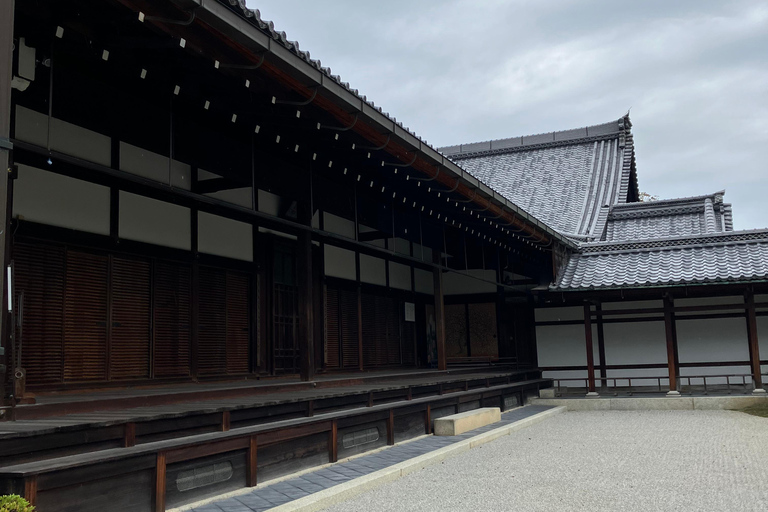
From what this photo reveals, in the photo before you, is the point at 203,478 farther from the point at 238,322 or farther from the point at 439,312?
the point at 439,312

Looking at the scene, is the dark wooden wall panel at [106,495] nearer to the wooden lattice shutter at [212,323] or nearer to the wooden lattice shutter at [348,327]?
the wooden lattice shutter at [212,323]

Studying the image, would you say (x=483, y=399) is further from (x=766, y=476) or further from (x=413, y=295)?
(x=766, y=476)

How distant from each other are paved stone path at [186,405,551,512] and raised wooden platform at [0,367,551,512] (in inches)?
6.2

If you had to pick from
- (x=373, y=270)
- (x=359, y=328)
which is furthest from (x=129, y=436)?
(x=373, y=270)

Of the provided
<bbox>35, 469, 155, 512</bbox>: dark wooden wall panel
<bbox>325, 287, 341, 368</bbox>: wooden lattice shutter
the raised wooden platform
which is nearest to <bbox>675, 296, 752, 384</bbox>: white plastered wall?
<bbox>325, 287, 341, 368</bbox>: wooden lattice shutter

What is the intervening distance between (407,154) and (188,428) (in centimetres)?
366

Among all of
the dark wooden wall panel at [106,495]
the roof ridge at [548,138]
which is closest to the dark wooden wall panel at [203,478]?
the dark wooden wall panel at [106,495]

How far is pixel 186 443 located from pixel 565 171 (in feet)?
62.3

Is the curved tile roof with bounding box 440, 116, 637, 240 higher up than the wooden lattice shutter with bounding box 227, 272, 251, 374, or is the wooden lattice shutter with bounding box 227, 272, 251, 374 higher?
the curved tile roof with bounding box 440, 116, 637, 240

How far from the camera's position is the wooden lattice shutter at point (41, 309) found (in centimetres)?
662

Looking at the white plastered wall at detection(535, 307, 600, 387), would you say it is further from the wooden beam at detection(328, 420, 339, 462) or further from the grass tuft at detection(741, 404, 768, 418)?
the wooden beam at detection(328, 420, 339, 462)

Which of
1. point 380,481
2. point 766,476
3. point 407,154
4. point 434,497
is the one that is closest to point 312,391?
point 380,481

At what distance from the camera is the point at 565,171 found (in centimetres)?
2227

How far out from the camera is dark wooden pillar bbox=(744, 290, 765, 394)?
13320 mm
